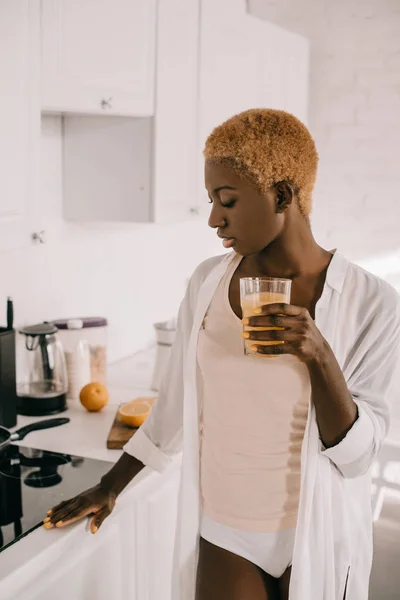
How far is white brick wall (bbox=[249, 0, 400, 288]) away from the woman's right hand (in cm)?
202

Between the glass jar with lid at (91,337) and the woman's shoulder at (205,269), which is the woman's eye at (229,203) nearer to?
the woman's shoulder at (205,269)

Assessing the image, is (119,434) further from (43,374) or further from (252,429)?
(252,429)

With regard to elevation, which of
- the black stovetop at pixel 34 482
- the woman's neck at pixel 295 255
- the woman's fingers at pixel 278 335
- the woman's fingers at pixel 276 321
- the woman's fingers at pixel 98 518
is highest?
the woman's neck at pixel 295 255

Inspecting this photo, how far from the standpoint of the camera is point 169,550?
1.83 meters

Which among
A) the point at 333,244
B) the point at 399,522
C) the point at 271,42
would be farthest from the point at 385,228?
the point at 399,522

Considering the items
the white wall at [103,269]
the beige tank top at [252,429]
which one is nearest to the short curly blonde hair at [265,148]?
the beige tank top at [252,429]

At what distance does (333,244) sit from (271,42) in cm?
94

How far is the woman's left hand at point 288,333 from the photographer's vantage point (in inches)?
43.0

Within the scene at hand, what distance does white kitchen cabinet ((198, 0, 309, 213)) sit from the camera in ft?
7.78

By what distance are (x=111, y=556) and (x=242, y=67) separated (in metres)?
1.80

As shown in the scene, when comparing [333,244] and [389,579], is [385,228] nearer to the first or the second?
[333,244]

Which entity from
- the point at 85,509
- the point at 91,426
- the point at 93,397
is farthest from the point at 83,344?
the point at 85,509

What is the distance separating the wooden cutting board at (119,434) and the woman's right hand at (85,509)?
38 cm

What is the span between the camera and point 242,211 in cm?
121
